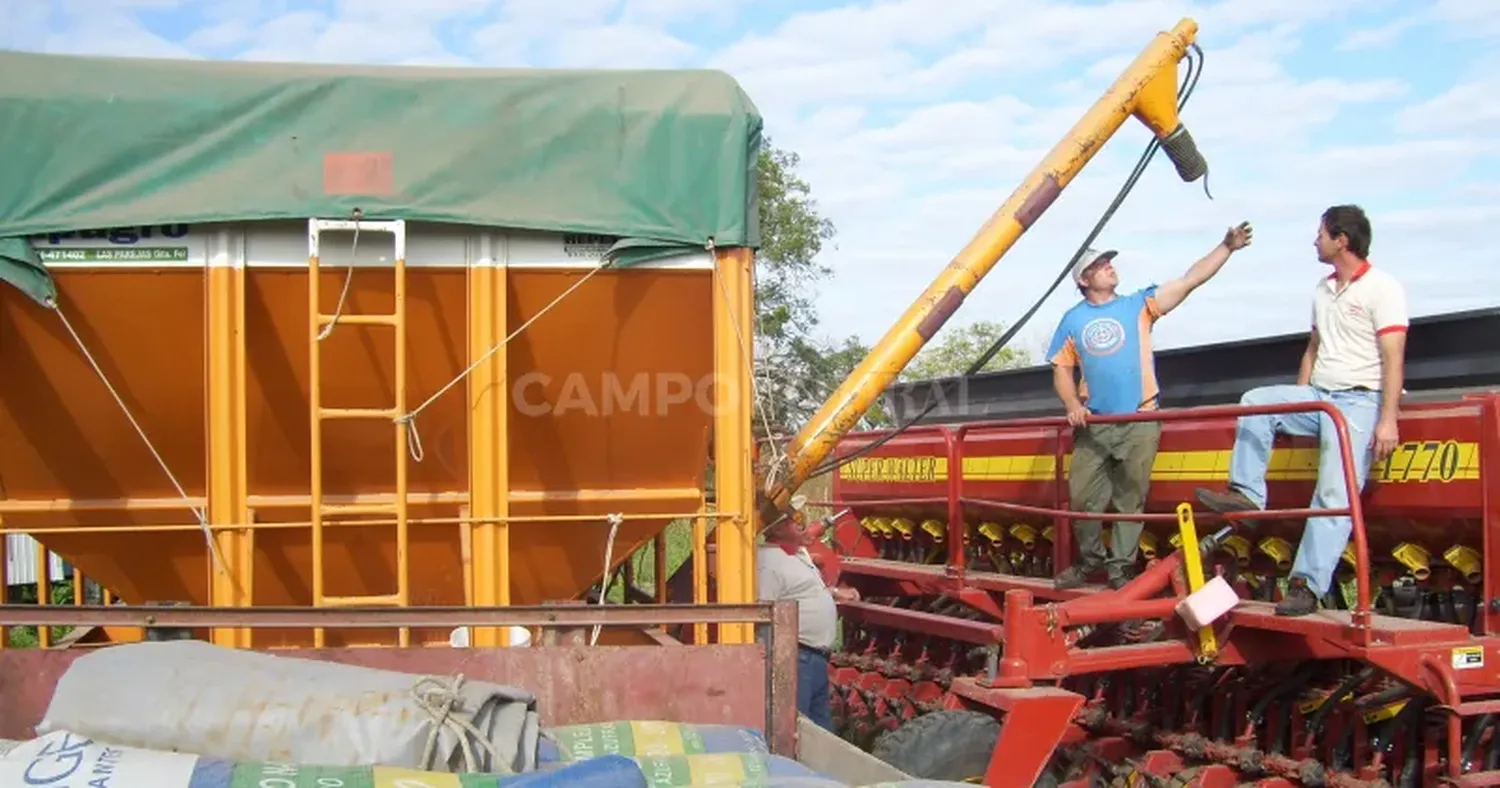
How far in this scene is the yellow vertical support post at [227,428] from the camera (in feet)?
18.1

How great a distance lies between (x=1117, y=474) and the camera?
24.8ft

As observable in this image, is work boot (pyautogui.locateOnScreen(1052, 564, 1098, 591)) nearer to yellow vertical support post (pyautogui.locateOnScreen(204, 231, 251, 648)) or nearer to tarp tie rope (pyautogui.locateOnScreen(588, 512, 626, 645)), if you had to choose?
tarp tie rope (pyautogui.locateOnScreen(588, 512, 626, 645))

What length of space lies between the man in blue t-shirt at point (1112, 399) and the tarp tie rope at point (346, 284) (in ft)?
12.1

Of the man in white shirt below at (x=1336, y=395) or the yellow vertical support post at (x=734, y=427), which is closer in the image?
the yellow vertical support post at (x=734, y=427)

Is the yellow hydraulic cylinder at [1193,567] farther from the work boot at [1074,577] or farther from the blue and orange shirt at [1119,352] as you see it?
the work boot at [1074,577]

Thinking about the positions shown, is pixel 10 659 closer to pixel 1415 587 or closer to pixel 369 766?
pixel 369 766

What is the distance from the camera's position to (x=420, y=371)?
582 centimetres

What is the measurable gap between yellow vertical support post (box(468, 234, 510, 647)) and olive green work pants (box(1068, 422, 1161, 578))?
3172 mm

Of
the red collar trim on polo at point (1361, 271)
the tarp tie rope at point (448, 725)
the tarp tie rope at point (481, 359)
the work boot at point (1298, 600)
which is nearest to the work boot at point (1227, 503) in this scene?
the work boot at point (1298, 600)

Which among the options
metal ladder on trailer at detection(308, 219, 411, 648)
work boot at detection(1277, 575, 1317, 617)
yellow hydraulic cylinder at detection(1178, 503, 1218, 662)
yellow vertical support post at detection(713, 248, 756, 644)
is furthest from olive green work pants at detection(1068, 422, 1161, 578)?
metal ladder on trailer at detection(308, 219, 411, 648)

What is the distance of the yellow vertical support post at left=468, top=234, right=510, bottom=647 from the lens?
18.5 ft

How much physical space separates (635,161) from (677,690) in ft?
6.49

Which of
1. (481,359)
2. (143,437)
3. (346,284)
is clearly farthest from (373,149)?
(143,437)

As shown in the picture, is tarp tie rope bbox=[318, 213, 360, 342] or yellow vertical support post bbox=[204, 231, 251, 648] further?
yellow vertical support post bbox=[204, 231, 251, 648]
